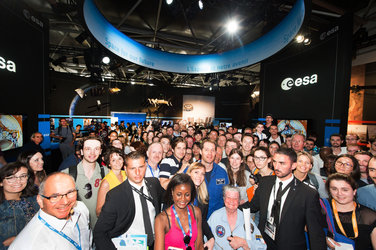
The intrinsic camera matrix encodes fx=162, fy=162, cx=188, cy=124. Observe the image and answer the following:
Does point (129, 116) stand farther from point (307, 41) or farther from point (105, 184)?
point (105, 184)

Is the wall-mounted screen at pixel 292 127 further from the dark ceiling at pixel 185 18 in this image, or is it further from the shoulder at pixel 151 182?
the shoulder at pixel 151 182

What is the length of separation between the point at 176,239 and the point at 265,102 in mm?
8217

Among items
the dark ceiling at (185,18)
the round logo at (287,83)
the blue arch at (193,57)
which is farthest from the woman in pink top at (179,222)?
the round logo at (287,83)

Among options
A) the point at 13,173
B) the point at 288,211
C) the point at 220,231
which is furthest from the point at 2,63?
the point at 288,211

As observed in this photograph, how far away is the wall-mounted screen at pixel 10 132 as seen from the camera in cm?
382

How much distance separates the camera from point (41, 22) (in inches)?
202

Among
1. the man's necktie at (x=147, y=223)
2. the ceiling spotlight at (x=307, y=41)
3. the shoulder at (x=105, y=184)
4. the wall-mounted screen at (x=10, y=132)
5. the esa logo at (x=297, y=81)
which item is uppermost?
the ceiling spotlight at (x=307, y=41)

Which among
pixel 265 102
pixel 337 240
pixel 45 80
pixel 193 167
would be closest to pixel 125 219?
pixel 193 167

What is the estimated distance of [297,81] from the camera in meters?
6.81

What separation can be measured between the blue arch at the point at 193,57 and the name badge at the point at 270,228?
3.13 meters

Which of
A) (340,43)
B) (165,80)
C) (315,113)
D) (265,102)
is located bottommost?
(315,113)

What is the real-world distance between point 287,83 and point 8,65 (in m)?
9.54

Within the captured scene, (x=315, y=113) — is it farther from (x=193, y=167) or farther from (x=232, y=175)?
(x=193, y=167)

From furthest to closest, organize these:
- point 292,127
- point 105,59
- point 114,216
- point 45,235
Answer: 1. point 292,127
2. point 105,59
3. point 114,216
4. point 45,235
